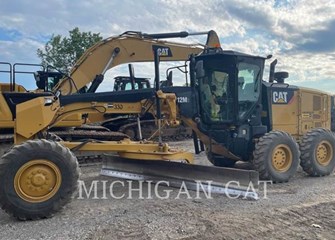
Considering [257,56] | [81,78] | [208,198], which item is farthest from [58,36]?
[208,198]

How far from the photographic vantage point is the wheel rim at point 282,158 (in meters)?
7.59

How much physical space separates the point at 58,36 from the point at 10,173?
2386cm

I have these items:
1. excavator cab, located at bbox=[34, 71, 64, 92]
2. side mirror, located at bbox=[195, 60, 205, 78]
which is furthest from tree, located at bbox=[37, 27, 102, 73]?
side mirror, located at bbox=[195, 60, 205, 78]

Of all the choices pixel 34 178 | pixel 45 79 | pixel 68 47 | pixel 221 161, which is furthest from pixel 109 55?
pixel 68 47

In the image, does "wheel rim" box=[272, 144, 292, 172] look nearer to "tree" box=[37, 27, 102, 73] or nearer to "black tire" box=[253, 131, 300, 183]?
"black tire" box=[253, 131, 300, 183]

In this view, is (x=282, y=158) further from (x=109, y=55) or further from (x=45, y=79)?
(x=45, y=79)

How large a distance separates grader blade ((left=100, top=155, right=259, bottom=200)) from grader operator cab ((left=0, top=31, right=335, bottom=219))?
2 centimetres

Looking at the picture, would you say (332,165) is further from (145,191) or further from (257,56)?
(145,191)

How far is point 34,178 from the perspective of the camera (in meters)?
5.30

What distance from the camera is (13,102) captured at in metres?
9.19

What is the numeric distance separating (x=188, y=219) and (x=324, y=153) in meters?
4.49

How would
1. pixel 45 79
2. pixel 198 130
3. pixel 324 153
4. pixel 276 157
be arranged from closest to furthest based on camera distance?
pixel 276 157, pixel 198 130, pixel 324 153, pixel 45 79

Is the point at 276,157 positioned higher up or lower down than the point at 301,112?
lower down

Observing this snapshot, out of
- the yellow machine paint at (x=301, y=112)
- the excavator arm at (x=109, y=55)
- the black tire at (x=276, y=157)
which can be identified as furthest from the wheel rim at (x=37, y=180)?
the yellow machine paint at (x=301, y=112)
